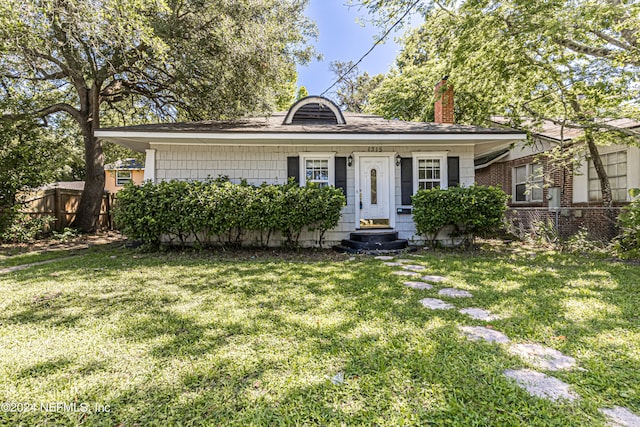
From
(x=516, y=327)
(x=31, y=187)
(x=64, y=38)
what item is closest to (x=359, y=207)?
(x=516, y=327)

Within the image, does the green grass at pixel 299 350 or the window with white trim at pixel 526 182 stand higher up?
the window with white trim at pixel 526 182

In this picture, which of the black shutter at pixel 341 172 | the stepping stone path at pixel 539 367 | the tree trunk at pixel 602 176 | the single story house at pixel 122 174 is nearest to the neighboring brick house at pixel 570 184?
→ the tree trunk at pixel 602 176

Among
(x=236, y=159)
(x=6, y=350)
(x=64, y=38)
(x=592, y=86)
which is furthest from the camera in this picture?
(x=236, y=159)

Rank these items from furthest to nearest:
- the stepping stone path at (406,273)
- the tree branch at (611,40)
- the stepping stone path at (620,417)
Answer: the tree branch at (611,40)
the stepping stone path at (406,273)
the stepping stone path at (620,417)

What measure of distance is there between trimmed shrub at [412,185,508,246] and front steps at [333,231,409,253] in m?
0.73

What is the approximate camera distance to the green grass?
66.6 inches

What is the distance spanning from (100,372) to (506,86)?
10270mm

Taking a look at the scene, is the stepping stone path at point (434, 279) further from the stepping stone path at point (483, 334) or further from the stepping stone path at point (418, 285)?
the stepping stone path at point (483, 334)

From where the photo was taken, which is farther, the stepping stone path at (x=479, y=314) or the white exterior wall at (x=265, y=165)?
the white exterior wall at (x=265, y=165)

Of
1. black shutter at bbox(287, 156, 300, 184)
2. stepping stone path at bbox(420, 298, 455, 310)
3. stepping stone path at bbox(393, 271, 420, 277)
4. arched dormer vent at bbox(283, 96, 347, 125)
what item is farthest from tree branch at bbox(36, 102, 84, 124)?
stepping stone path at bbox(420, 298, 455, 310)

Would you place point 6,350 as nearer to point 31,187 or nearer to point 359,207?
point 359,207

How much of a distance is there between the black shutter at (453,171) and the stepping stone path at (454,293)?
15.1ft

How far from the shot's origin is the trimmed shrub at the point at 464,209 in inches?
260

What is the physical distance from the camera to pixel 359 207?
7.84 metres
